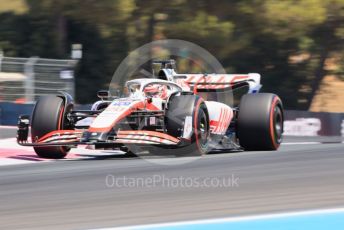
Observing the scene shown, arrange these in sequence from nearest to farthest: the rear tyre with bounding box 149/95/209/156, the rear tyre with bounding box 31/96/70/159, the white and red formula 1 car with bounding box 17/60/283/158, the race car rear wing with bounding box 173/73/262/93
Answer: the white and red formula 1 car with bounding box 17/60/283/158, the rear tyre with bounding box 149/95/209/156, the rear tyre with bounding box 31/96/70/159, the race car rear wing with bounding box 173/73/262/93

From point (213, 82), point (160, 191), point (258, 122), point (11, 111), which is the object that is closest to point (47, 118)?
point (213, 82)

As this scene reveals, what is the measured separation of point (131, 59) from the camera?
2647 centimetres

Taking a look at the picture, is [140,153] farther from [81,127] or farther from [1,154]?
[1,154]

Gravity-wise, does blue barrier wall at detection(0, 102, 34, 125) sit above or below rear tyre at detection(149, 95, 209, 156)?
below

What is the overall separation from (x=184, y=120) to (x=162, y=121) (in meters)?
0.55

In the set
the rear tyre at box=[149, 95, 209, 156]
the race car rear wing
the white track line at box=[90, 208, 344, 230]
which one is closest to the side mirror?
the rear tyre at box=[149, 95, 209, 156]

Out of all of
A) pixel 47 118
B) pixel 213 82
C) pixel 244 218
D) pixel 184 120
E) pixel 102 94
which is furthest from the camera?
pixel 213 82

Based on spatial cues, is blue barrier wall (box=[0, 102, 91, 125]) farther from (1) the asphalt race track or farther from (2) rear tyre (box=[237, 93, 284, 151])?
(2) rear tyre (box=[237, 93, 284, 151])

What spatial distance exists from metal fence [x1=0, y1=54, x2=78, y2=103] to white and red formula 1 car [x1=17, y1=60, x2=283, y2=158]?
29.2 ft

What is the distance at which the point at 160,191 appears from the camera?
7.78 meters

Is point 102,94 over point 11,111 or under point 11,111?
over

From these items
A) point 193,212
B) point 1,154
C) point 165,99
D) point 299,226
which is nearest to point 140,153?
point 165,99

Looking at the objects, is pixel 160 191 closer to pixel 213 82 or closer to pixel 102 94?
pixel 102 94

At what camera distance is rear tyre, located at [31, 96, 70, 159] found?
36.4ft
